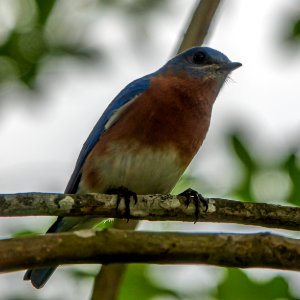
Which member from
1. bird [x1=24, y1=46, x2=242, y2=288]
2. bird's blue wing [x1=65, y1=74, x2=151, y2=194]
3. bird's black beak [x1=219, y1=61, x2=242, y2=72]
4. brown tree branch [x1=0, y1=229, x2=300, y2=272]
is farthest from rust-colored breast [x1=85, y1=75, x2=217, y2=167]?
brown tree branch [x1=0, y1=229, x2=300, y2=272]

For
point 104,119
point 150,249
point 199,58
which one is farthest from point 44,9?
point 150,249

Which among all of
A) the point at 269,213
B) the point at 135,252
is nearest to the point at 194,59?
the point at 269,213

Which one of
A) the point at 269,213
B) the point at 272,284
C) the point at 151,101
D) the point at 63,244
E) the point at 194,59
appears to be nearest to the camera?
the point at 63,244

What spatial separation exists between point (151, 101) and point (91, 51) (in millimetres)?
677

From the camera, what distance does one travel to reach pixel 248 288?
552 cm

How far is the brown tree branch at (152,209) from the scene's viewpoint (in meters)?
4.12

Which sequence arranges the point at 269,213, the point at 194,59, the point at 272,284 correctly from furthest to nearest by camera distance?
the point at 194,59 → the point at 272,284 → the point at 269,213

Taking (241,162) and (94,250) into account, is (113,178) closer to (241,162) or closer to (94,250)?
(241,162)

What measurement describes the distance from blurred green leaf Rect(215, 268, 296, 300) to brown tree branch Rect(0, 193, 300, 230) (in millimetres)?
1023

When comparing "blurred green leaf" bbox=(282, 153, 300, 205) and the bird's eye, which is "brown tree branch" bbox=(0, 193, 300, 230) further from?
the bird's eye

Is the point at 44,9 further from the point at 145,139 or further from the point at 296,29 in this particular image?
the point at 296,29

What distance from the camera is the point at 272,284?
535cm

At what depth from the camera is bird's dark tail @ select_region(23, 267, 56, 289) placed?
5.96 m

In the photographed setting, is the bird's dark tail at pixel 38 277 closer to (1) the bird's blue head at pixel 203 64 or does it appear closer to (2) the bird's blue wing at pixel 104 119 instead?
(2) the bird's blue wing at pixel 104 119
